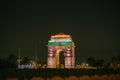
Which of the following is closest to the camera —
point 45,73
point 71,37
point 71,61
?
point 45,73

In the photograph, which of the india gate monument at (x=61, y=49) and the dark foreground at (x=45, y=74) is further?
the india gate monument at (x=61, y=49)

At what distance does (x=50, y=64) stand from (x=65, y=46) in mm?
6768

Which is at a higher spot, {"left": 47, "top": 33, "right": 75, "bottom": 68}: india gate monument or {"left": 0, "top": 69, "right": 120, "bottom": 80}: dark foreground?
{"left": 47, "top": 33, "right": 75, "bottom": 68}: india gate monument

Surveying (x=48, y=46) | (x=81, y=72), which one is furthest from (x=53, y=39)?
(x=81, y=72)

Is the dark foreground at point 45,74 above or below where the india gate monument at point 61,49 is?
below

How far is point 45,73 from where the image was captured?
42.3 m

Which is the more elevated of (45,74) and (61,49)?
(61,49)

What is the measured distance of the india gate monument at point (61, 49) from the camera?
10769cm

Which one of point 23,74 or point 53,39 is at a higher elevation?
point 53,39

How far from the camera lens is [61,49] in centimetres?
11056

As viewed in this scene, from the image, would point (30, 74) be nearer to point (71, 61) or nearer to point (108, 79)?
point (108, 79)

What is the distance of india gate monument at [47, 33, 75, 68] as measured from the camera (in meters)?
108

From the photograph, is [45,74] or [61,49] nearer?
[45,74]

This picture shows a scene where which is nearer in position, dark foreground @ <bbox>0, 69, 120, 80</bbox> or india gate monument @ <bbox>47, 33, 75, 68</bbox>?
dark foreground @ <bbox>0, 69, 120, 80</bbox>
